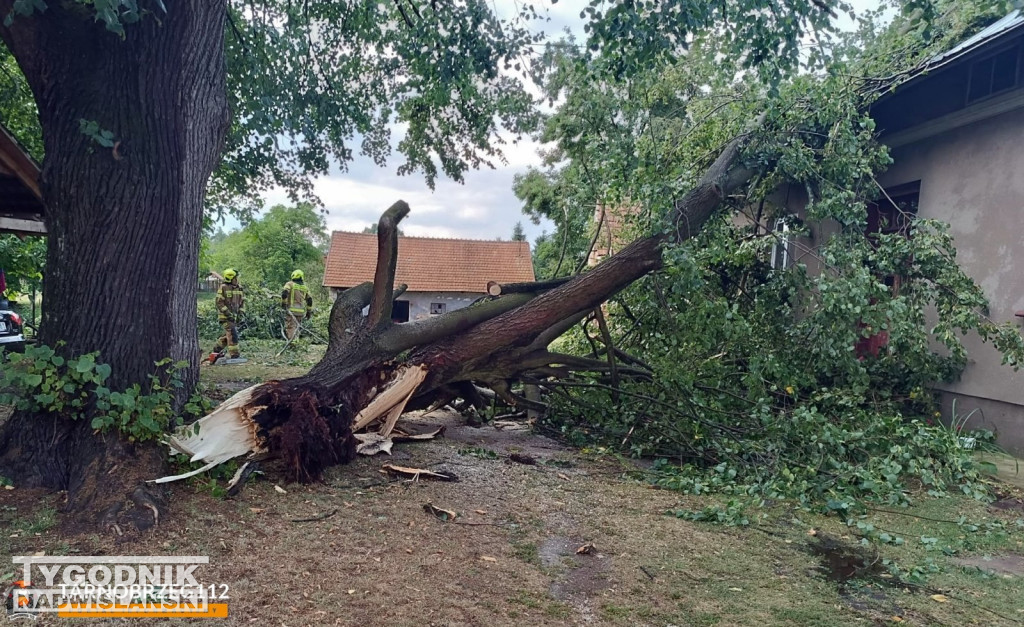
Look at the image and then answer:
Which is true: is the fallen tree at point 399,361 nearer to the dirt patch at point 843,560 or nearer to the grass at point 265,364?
the dirt patch at point 843,560

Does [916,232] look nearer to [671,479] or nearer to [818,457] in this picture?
[818,457]

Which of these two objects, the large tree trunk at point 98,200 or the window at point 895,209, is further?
the window at point 895,209

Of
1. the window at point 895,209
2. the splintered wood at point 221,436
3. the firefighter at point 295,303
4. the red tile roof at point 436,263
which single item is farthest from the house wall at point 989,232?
the red tile roof at point 436,263

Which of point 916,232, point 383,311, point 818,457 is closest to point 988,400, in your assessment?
point 916,232

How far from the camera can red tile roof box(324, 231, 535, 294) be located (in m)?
24.8

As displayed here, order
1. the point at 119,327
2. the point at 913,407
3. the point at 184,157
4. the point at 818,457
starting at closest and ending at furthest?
the point at 119,327 → the point at 184,157 → the point at 818,457 → the point at 913,407

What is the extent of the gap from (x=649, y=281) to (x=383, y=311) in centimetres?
300

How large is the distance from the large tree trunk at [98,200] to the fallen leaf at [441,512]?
1.52 metres

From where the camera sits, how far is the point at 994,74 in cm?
611

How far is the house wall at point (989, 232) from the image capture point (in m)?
5.89

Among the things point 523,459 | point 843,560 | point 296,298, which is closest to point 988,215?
point 843,560

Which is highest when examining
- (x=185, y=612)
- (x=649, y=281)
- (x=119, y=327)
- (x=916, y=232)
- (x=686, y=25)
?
(x=686, y=25)

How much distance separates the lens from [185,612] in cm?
244

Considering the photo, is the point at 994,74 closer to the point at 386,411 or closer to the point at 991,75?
the point at 991,75
